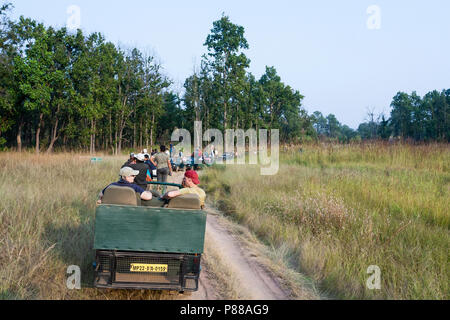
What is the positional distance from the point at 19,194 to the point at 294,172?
9985mm

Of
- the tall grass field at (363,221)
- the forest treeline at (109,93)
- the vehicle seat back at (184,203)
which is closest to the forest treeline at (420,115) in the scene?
the forest treeline at (109,93)

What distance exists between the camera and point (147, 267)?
417cm

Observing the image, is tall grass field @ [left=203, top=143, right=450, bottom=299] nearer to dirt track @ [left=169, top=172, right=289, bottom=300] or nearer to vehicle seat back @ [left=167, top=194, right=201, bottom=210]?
dirt track @ [left=169, top=172, right=289, bottom=300]

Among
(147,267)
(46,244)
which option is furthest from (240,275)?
(46,244)

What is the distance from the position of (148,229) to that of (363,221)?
468 centimetres

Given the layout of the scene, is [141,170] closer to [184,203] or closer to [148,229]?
[184,203]

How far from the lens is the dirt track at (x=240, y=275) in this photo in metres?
4.85

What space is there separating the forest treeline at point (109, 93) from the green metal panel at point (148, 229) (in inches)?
622

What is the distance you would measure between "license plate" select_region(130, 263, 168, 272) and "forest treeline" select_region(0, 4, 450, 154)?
1601cm

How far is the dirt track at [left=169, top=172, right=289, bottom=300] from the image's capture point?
485 cm

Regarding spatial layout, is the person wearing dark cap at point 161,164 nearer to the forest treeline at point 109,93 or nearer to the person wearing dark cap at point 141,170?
the person wearing dark cap at point 141,170

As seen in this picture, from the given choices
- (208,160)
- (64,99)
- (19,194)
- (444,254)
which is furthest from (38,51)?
(444,254)

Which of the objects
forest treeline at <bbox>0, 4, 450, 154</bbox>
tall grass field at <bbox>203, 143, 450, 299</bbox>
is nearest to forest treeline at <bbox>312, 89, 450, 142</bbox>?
forest treeline at <bbox>0, 4, 450, 154</bbox>

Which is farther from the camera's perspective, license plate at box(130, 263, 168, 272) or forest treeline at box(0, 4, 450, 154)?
forest treeline at box(0, 4, 450, 154)
